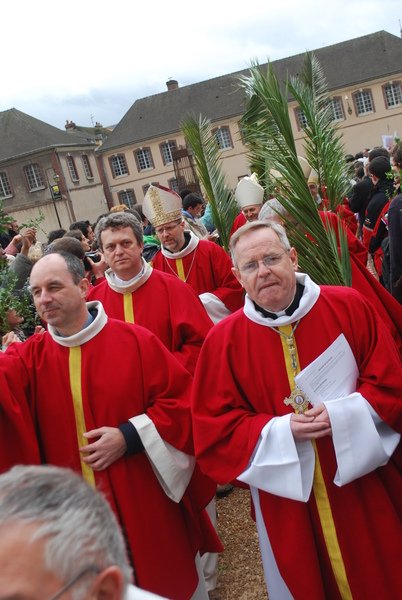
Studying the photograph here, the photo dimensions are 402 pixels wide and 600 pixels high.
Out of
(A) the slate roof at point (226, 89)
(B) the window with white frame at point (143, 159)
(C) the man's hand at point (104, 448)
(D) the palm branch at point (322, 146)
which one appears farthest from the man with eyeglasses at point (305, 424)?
(B) the window with white frame at point (143, 159)

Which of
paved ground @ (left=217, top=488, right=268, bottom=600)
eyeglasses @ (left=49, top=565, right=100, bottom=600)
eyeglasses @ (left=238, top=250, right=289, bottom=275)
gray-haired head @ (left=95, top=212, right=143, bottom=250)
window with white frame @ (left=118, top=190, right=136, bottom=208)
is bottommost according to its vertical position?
paved ground @ (left=217, top=488, right=268, bottom=600)

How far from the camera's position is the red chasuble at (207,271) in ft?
17.3

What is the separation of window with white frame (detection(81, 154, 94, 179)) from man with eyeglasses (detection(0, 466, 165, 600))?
43.5 metres

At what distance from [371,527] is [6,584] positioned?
1.80m

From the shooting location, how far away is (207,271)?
536cm

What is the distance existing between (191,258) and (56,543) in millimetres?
4232

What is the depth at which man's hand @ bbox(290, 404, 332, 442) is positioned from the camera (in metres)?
2.47

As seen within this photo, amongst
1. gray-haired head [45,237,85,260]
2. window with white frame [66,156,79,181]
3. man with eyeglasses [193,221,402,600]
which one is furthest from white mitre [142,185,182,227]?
window with white frame [66,156,79,181]

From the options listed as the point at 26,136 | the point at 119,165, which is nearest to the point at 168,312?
the point at 26,136

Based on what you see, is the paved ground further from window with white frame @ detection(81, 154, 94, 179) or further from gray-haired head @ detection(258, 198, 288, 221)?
window with white frame @ detection(81, 154, 94, 179)

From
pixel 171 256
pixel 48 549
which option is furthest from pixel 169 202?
pixel 48 549

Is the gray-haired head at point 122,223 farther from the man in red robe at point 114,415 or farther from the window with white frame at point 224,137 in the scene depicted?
the window with white frame at point 224,137

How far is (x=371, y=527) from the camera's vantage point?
99.6 inches

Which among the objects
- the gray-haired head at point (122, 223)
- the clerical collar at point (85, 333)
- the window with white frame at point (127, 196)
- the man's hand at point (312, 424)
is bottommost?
the man's hand at point (312, 424)
